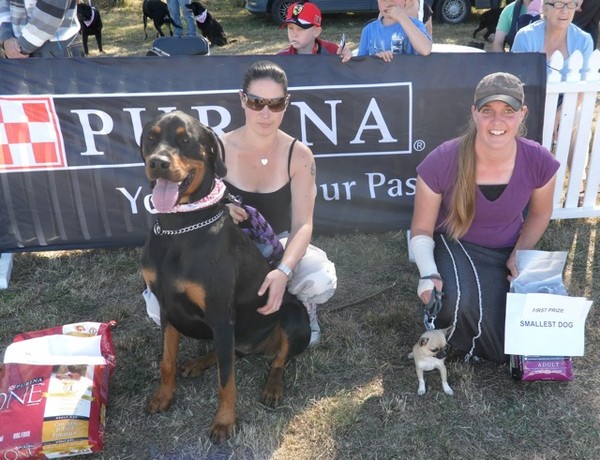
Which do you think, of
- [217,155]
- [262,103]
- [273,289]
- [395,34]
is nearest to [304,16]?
[395,34]

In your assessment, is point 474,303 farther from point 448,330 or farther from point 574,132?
point 574,132

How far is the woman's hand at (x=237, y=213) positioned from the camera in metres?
2.63

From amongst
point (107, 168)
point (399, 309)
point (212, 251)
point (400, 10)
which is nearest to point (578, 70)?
point (400, 10)

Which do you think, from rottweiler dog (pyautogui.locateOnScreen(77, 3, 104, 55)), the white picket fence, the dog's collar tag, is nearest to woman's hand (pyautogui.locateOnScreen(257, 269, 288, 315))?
the white picket fence

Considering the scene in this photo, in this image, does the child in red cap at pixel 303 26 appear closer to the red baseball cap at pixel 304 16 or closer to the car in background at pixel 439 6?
the red baseball cap at pixel 304 16

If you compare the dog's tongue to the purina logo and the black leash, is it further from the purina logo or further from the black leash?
the purina logo

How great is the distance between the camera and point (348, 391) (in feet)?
9.32

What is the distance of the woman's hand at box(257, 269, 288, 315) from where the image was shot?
262 centimetres

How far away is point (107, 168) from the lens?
3.90 meters

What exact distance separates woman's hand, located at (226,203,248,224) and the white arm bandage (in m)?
0.90

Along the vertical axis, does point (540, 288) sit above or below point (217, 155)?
below

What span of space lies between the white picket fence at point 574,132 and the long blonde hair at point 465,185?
4.66 ft

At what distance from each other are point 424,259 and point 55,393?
181 cm

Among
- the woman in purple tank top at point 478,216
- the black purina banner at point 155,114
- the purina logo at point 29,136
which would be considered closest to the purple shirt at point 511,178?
the woman in purple tank top at point 478,216
